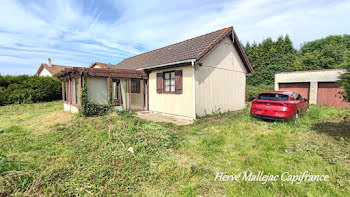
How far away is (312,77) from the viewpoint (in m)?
14.3

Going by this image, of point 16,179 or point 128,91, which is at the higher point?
point 128,91

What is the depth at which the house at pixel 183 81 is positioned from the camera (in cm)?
845

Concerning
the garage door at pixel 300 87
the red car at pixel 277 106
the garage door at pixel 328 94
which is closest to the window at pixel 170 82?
the red car at pixel 277 106

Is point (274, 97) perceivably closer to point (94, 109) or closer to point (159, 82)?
point (159, 82)

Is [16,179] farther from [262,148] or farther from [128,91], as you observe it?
[128,91]

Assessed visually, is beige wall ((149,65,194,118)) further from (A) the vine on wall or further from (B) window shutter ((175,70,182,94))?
(A) the vine on wall

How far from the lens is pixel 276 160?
369 centimetres

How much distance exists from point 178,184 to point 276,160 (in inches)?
95.1

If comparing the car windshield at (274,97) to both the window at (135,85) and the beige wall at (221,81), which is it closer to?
the beige wall at (221,81)

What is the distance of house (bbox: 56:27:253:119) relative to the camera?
845cm

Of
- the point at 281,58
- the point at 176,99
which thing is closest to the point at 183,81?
the point at 176,99

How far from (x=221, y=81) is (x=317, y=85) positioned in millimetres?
10802

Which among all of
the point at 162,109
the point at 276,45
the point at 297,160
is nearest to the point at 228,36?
the point at 162,109

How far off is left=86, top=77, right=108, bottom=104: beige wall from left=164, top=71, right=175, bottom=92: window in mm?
3726
